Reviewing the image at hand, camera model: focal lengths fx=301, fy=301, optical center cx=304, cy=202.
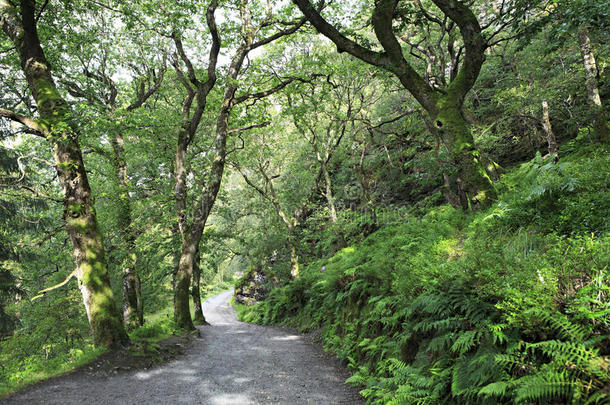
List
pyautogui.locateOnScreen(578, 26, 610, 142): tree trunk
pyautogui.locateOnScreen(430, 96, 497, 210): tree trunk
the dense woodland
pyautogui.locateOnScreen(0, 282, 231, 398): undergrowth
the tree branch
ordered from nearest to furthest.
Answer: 1. the dense woodland
2. pyautogui.locateOnScreen(0, 282, 231, 398): undergrowth
3. pyautogui.locateOnScreen(430, 96, 497, 210): tree trunk
4. the tree branch
5. pyautogui.locateOnScreen(578, 26, 610, 142): tree trunk

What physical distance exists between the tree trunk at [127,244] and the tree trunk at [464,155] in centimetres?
1109

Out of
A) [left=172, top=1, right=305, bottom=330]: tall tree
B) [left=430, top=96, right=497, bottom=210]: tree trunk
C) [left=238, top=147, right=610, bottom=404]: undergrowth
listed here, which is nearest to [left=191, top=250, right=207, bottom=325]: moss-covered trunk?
[left=172, top=1, right=305, bottom=330]: tall tree

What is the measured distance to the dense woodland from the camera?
2.90 metres

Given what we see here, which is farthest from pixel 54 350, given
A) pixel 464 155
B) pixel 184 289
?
pixel 464 155

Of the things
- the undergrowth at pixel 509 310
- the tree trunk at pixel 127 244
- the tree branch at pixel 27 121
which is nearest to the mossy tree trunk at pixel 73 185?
the tree branch at pixel 27 121

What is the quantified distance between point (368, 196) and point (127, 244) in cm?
1107

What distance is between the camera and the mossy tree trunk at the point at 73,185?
22.2ft

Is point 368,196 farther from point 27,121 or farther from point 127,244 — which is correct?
point 27,121

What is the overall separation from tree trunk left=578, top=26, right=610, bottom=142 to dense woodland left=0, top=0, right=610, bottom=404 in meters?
0.06

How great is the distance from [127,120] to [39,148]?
234 inches

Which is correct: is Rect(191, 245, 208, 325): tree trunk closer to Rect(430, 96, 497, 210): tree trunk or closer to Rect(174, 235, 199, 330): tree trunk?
Rect(174, 235, 199, 330): tree trunk

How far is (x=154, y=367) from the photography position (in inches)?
256

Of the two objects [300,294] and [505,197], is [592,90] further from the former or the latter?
[300,294]

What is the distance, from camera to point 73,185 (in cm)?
699
